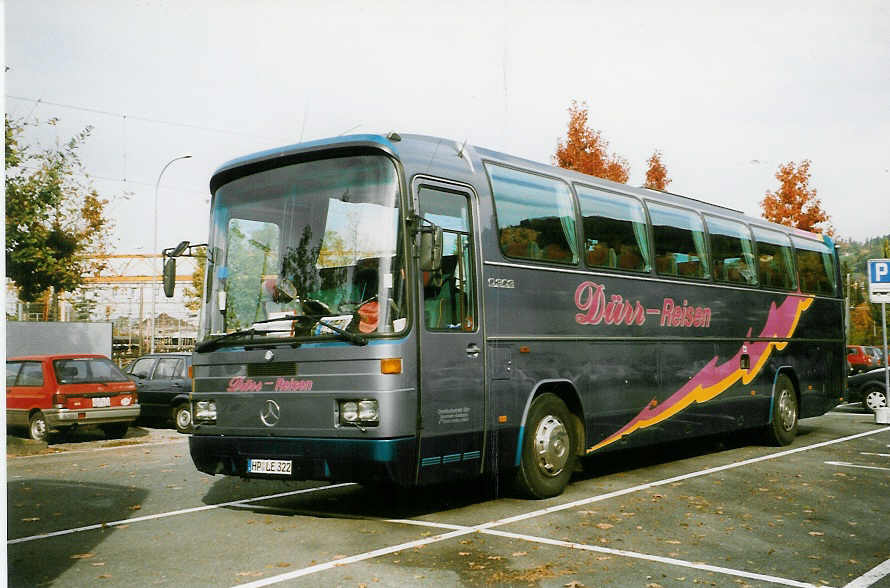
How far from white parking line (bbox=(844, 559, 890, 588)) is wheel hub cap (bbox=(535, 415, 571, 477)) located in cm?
363

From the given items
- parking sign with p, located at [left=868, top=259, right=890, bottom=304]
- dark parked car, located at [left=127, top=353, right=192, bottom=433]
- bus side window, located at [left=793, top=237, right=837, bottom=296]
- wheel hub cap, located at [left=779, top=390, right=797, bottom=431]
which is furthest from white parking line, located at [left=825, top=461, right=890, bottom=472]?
dark parked car, located at [left=127, top=353, right=192, bottom=433]

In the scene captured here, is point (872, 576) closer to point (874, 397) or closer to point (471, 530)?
point (471, 530)

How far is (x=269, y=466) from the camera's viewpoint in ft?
28.1

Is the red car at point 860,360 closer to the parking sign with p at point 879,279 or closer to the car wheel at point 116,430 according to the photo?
the parking sign with p at point 879,279

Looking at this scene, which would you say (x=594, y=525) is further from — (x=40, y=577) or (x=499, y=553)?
(x=40, y=577)

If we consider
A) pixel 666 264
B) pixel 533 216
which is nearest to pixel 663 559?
pixel 533 216

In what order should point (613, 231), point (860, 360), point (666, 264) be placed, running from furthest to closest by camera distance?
1. point (860, 360)
2. point (666, 264)
3. point (613, 231)

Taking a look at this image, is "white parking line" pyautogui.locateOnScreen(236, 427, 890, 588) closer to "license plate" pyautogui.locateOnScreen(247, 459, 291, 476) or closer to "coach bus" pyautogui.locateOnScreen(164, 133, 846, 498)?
"coach bus" pyautogui.locateOnScreen(164, 133, 846, 498)

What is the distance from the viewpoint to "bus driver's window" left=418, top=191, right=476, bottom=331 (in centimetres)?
868

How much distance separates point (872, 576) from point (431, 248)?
420 cm

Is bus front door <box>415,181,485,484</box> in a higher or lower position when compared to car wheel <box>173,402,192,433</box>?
higher

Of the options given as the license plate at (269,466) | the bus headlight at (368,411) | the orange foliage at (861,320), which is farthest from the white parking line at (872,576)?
the orange foliage at (861,320)

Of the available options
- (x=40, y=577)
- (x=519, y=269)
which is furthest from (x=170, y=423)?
(x=40, y=577)

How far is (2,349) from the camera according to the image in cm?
453
